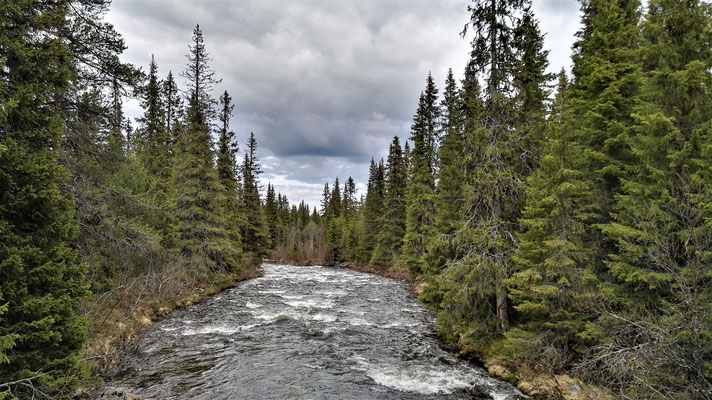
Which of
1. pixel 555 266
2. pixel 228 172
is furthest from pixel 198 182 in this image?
pixel 555 266

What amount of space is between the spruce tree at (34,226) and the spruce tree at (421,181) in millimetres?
23006

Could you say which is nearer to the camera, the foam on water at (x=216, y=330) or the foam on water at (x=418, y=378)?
the foam on water at (x=418, y=378)

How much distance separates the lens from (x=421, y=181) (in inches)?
1182

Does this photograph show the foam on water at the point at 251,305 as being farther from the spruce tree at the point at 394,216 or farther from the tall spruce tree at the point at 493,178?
the spruce tree at the point at 394,216

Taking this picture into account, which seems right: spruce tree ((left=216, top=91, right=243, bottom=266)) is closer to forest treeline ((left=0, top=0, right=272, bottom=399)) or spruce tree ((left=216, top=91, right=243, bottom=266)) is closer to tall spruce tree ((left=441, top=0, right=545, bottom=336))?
forest treeline ((left=0, top=0, right=272, bottom=399))

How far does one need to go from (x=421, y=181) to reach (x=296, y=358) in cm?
2060

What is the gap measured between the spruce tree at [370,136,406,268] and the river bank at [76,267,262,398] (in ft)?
58.8

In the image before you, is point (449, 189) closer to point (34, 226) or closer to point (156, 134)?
point (34, 226)

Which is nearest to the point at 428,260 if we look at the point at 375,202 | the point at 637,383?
the point at 637,383

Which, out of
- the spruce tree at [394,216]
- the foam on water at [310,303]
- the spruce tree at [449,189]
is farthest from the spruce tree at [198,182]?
the spruce tree at [394,216]

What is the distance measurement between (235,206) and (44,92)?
2455 cm

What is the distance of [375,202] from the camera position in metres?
47.7

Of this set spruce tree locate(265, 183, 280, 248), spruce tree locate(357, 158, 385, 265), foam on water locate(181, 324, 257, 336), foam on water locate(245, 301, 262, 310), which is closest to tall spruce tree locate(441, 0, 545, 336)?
foam on water locate(181, 324, 257, 336)

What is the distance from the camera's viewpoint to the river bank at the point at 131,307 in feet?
32.7
